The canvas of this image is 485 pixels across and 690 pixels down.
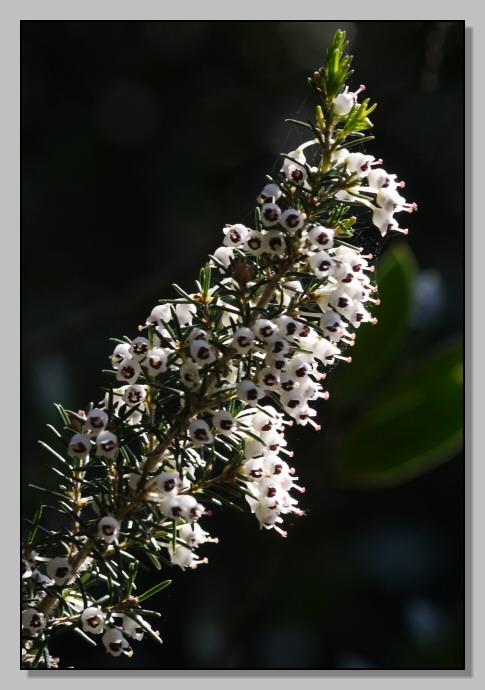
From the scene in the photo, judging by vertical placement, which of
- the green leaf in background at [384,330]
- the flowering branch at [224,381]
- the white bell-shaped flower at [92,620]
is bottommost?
the white bell-shaped flower at [92,620]

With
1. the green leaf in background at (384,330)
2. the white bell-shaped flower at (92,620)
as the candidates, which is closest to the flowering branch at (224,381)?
the white bell-shaped flower at (92,620)

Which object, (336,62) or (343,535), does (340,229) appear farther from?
(343,535)

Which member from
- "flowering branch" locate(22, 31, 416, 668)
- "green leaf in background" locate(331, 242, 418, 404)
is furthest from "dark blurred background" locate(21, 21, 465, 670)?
"flowering branch" locate(22, 31, 416, 668)

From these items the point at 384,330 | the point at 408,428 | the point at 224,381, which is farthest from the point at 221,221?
the point at 224,381

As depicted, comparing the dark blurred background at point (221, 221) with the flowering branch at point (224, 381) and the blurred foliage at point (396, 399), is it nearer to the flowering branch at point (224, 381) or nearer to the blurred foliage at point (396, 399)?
the blurred foliage at point (396, 399)

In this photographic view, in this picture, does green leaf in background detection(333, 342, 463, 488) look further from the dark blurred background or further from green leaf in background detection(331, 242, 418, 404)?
the dark blurred background

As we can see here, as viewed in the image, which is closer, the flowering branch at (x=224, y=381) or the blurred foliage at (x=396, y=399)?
the flowering branch at (x=224, y=381)

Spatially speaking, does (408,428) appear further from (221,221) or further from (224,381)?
(224,381)

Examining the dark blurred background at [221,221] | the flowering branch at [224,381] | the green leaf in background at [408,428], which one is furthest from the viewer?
the dark blurred background at [221,221]
